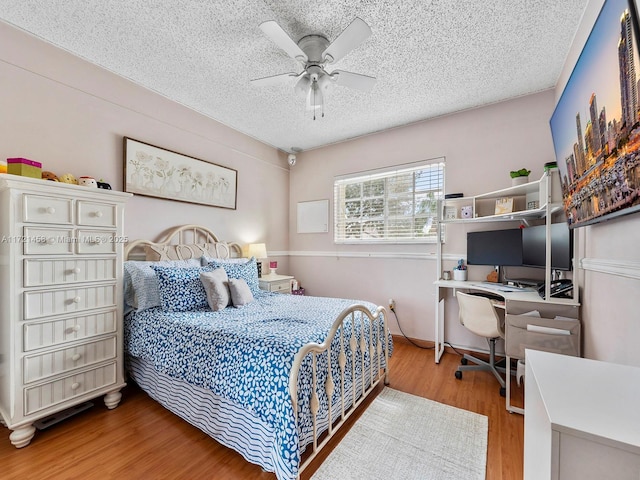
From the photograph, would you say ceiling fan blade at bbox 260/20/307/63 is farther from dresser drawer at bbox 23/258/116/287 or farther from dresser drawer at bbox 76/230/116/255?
dresser drawer at bbox 23/258/116/287

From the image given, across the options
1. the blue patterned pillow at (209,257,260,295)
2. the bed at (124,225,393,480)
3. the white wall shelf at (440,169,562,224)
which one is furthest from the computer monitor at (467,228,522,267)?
the blue patterned pillow at (209,257,260,295)

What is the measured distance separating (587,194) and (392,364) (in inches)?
88.3

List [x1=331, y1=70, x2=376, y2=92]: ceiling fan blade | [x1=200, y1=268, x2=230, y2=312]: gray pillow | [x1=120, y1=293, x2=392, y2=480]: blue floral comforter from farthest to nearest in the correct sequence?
[x1=200, y1=268, x2=230, y2=312]: gray pillow → [x1=331, y1=70, x2=376, y2=92]: ceiling fan blade → [x1=120, y1=293, x2=392, y2=480]: blue floral comforter

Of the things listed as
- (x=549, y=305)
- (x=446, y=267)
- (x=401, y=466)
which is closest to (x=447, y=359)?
(x=446, y=267)

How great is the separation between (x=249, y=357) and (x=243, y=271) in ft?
4.69

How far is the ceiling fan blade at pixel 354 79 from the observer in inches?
80.0

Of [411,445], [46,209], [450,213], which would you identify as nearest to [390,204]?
[450,213]

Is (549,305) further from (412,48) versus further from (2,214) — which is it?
(2,214)

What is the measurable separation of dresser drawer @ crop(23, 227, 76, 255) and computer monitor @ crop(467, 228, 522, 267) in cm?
357

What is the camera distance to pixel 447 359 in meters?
2.98

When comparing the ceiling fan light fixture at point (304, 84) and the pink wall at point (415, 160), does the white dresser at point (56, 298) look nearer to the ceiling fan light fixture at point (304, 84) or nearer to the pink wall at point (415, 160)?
the ceiling fan light fixture at point (304, 84)

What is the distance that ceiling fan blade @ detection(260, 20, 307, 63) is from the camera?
1605mm

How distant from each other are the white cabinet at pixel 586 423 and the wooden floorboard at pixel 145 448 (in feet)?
3.51

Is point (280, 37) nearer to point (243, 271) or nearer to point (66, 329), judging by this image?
point (243, 271)
